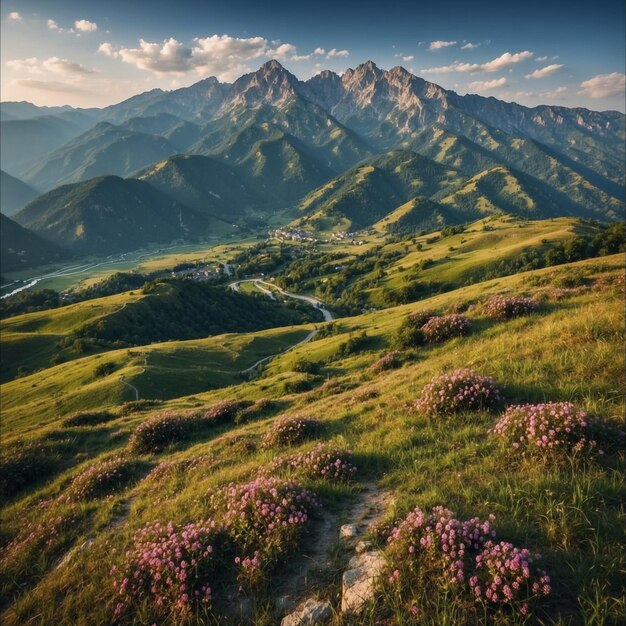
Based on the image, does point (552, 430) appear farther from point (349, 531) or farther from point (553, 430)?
point (349, 531)

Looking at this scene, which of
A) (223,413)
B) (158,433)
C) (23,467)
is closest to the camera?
(23,467)

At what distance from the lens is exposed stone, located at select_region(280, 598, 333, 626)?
614cm

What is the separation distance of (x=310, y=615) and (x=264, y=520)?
228 centimetres

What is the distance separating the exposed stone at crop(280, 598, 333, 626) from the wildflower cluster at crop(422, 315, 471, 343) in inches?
726

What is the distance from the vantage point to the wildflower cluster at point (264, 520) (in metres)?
7.44

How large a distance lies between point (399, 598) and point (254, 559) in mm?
2892

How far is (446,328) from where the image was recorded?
23.5 meters

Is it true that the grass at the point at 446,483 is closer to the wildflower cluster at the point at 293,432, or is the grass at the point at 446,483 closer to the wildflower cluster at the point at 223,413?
the wildflower cluster at the point at 293,432

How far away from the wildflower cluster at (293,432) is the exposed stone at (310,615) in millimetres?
7882

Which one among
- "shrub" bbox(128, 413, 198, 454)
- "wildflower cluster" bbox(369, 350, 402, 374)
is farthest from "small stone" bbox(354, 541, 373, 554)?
"wildflower cluster" bbox(369, 350, 402, 374)

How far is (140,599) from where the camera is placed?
24.4 feet

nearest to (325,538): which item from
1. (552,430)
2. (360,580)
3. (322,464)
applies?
(360,580)

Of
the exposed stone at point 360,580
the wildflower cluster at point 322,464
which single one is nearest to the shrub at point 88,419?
the wildflower cluster at point 322,464

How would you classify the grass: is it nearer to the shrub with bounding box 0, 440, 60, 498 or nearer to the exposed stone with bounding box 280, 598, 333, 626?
the exposed stone with bounding box 280, 598, 333, 626
